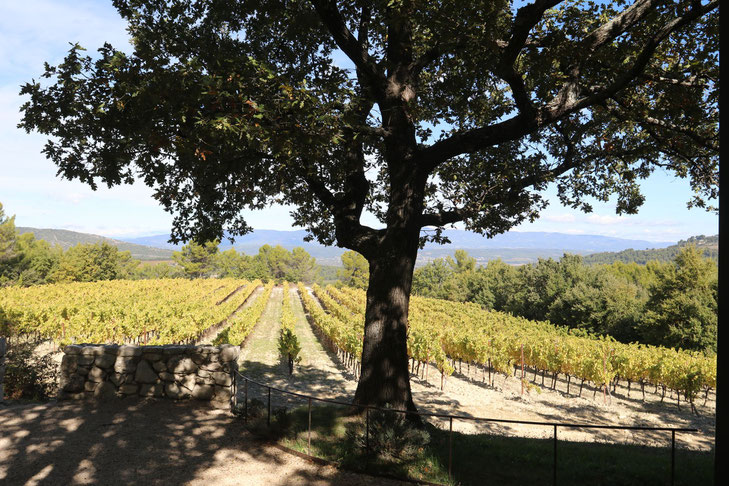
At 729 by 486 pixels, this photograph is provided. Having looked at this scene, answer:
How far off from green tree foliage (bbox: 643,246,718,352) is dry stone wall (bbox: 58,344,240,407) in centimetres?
3723

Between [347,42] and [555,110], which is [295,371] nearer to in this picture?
[347,42]

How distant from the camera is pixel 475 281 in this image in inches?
2985

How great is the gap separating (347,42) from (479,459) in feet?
23.9

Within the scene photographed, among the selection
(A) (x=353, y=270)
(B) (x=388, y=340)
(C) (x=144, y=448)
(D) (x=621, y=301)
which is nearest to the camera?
(C) (x=144, y=448)

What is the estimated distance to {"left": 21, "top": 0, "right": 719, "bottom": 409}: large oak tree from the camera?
6.40 m

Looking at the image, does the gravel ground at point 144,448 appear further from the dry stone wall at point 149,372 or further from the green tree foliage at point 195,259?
the green tree foliage at point 195,259

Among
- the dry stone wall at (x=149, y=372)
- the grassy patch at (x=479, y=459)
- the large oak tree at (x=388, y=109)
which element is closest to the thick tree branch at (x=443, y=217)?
the large oak tree at (x=388, y=109)

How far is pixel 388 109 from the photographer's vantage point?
25.9ft

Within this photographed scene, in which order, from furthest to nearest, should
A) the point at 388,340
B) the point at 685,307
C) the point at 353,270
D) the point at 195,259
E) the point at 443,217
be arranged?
the point at 353,270 → the point at 195,259 → the point at 685,307 → the point at 443,217 → the point at 388,340

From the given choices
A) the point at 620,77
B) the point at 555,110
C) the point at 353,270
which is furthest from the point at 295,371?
the point at 353,270

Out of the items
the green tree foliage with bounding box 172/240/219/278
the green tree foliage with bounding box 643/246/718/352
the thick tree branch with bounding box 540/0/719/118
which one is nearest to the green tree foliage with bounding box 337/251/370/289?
the green tree foliage with bounding box 172/240/219/278

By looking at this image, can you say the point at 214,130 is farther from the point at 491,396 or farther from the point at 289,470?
the point at 491,396

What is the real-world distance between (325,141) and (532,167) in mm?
6291

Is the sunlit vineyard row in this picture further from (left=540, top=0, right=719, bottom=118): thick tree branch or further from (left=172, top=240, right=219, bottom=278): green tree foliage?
(left=172, top=240, right=219, bottom=278): green tree foliage
